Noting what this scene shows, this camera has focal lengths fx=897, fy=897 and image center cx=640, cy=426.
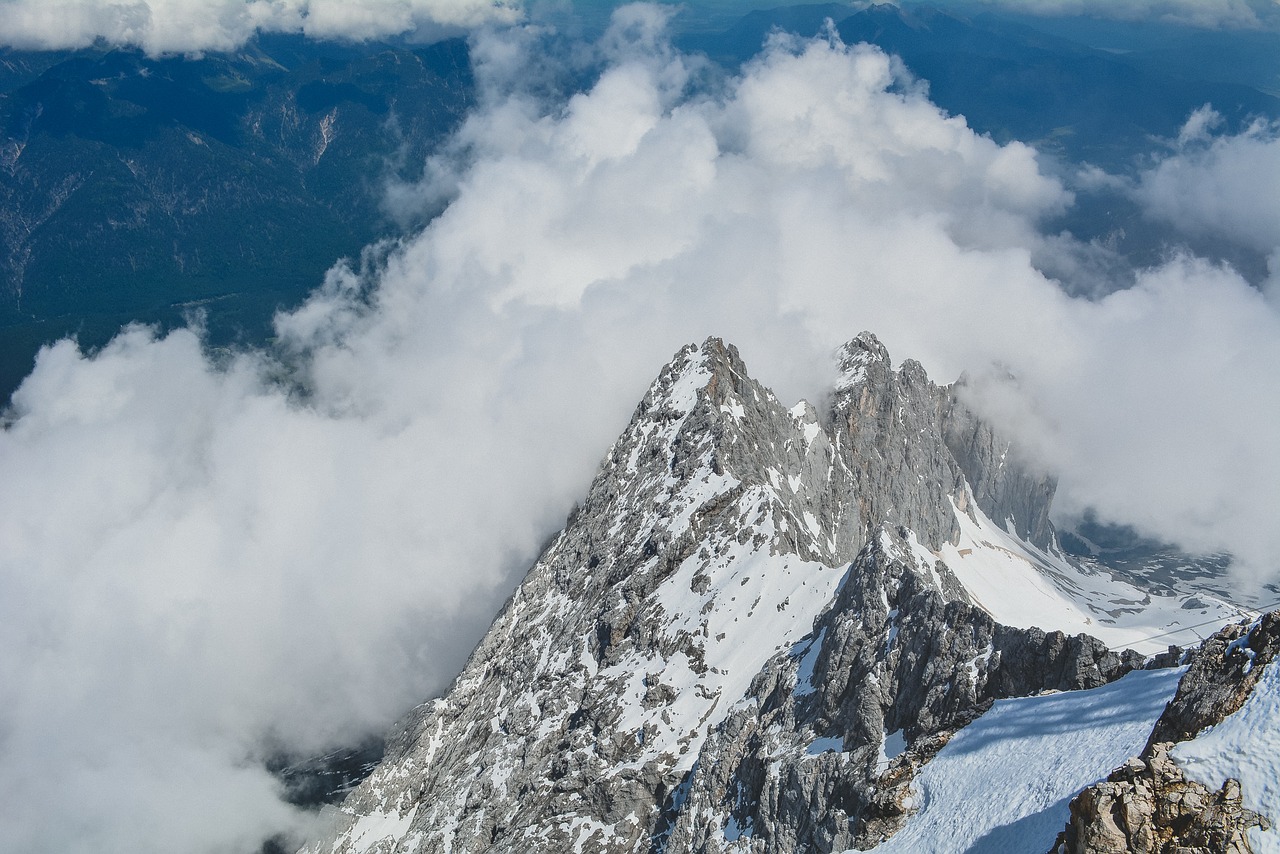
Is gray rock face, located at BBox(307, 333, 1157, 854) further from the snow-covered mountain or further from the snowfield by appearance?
the snowfield

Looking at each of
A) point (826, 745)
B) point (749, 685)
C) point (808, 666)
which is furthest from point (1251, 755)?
point (749, 685)

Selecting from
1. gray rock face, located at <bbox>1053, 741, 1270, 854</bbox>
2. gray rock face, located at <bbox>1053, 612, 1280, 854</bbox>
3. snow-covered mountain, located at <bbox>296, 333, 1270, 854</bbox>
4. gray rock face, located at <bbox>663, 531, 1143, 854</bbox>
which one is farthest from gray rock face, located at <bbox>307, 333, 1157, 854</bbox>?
gray rock face, located at <bbox>1053, 741, 1270, 854</bbox>

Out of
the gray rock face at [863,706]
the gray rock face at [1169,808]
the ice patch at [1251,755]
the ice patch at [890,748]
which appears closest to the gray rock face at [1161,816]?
the gray rock face at [1169,808]

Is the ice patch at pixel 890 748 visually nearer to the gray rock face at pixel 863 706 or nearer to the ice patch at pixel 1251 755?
the gray rock face at pixel 863 706

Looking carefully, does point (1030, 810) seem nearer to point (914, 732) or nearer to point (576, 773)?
point (914, 732)

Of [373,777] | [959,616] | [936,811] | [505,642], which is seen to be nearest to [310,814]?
[373,777]

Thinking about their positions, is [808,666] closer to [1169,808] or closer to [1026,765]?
[1026,765]
